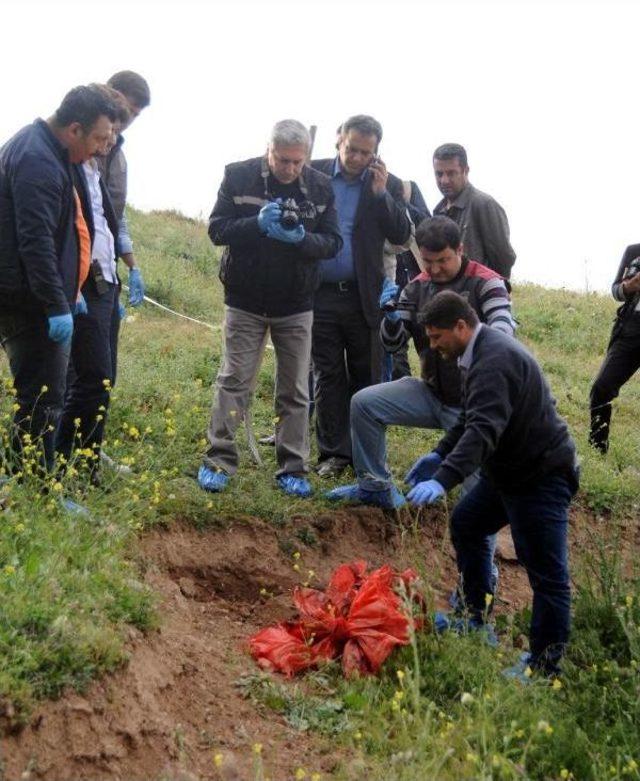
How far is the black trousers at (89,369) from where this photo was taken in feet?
16.5

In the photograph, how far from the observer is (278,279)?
575 cm

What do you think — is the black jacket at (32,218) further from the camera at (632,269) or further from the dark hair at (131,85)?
the camera at (632,269)

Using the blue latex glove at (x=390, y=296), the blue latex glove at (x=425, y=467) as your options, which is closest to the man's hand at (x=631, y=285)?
the blue latex glove at (x=390, y=296)

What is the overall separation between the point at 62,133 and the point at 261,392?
12.5 feet

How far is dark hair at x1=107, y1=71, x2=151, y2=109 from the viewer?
18.5 ft

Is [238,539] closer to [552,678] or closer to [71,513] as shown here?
[71,513]

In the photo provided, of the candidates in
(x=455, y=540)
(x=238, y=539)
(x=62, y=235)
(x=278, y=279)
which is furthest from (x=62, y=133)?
(x=455, y=540)

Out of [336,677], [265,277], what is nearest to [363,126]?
[265,277]

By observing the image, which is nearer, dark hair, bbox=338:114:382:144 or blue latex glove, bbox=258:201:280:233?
blue latex glove, bbox=258:201:280:233

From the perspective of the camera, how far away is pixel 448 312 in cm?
425

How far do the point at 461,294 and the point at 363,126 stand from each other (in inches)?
57.6

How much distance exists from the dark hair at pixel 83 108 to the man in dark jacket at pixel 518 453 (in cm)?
179

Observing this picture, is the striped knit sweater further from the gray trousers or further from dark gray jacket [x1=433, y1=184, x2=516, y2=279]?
dark gray jacket [x1=433, y1=184, x2=516, y2=279]

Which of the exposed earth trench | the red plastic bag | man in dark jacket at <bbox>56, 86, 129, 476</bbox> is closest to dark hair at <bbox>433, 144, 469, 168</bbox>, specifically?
man in dark jacket at <bbox>56, 86, 129, 476</bbox>
